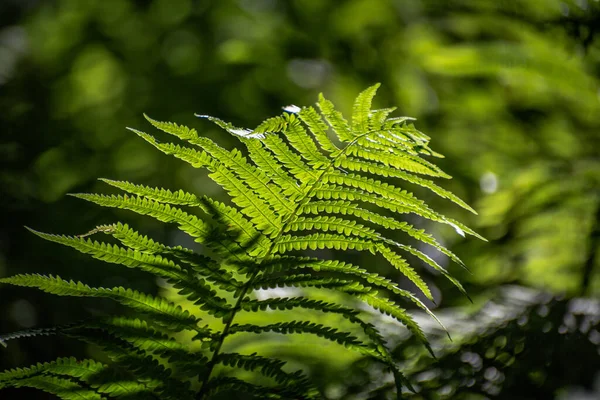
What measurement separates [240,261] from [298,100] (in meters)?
1.59

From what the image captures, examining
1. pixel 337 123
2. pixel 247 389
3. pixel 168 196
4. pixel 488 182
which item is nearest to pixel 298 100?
pixel 488 182

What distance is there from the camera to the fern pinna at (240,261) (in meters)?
0.68

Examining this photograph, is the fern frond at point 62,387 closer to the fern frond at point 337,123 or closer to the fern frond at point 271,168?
the fern frond at point 271,168

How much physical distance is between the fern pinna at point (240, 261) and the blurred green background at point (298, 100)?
758mm

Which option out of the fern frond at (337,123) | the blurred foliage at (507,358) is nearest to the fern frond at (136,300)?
the fern frond at (337,123)

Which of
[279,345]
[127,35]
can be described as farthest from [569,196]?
[127,35]

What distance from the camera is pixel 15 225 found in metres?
2.24

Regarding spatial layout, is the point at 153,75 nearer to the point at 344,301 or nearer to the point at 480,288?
the point at 344,301

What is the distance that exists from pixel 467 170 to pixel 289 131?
1.25 meters

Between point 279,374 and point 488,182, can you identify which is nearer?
point 279,374

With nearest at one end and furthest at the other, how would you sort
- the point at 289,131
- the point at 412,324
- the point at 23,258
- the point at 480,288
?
the point at 412,324
the point at 289,131
the point at 480,288
the point at 23,258

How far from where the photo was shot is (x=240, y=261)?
30.0 inches

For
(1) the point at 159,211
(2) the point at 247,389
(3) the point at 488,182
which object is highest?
(3) the point at 488,182

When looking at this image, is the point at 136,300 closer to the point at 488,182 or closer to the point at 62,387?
the point at 62,387
